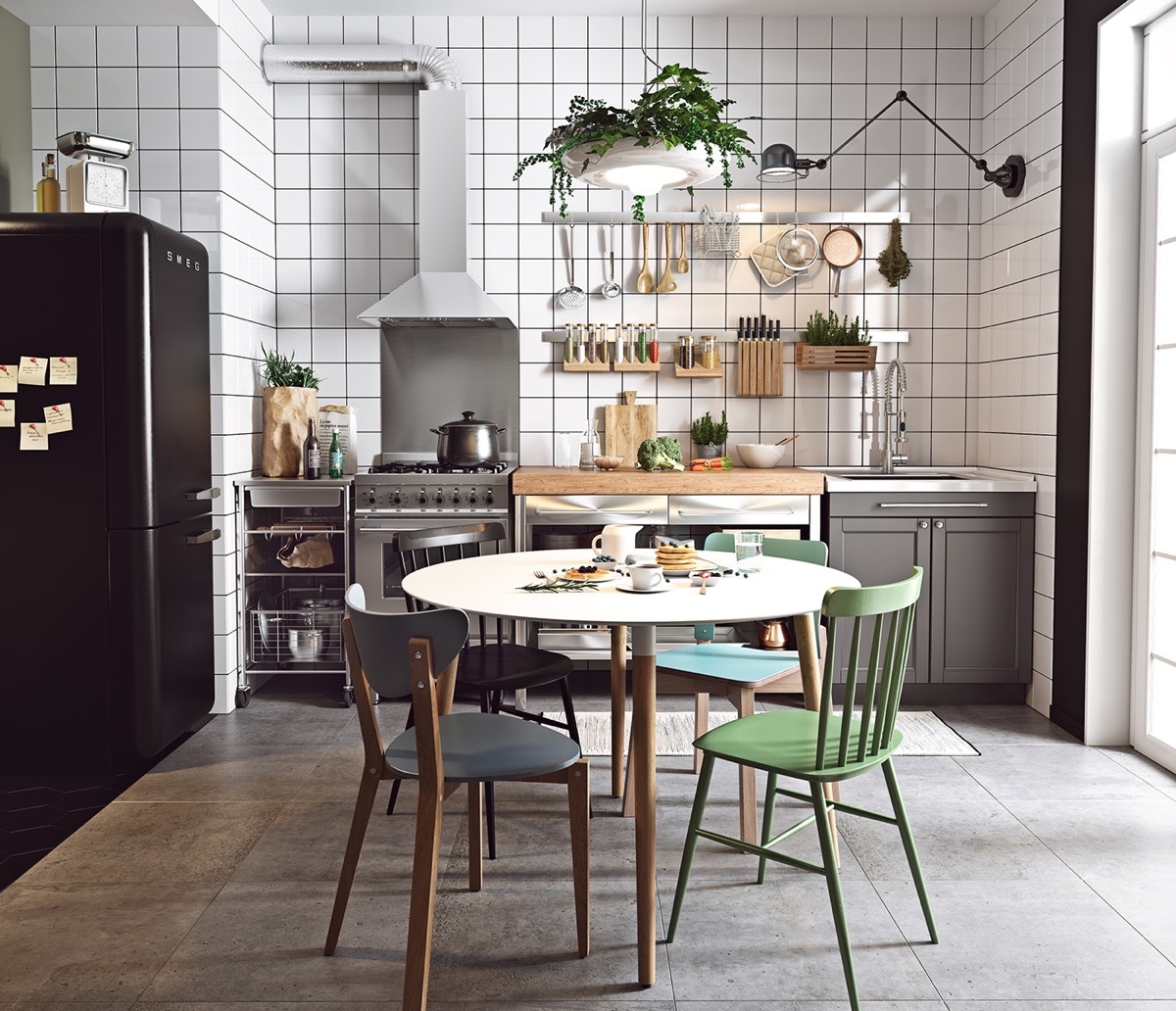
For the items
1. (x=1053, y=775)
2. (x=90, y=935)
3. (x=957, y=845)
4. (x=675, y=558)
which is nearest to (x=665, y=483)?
(x=675, y=558)

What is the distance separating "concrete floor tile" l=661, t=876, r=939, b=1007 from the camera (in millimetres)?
2176

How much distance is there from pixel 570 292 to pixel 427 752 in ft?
10.9

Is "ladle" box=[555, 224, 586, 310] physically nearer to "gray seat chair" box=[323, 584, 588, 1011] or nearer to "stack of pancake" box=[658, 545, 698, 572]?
"stack of pancake" box=[658, 545, 698, 572]

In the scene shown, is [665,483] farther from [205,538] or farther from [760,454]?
[205,538]

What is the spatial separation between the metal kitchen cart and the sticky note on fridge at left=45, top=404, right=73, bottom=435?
0.95 meters

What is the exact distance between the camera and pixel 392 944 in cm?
236

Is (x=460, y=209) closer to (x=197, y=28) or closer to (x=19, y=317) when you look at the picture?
(x=197, y=28)

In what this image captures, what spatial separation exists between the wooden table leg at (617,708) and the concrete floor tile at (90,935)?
120cm

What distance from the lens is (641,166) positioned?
8.88 ft

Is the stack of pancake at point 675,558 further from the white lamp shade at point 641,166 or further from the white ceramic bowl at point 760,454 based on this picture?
the white ceramic bowl at point 760,454

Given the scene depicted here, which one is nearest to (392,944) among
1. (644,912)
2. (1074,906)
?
(644,912)

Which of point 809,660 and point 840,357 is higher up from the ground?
point 840,357

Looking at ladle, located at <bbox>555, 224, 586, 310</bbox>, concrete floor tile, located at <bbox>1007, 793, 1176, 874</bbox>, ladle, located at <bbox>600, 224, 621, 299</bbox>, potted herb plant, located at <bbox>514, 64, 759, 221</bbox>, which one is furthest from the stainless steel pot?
concrete floor tile, located at <bbox>1007, 793, 1176, 874</bbox>

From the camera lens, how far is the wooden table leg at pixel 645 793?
7.23 feet
